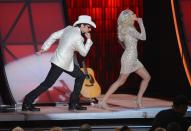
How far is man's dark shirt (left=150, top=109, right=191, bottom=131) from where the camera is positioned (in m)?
6.49

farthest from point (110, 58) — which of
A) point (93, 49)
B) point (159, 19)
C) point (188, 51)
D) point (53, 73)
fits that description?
point (53, 73)

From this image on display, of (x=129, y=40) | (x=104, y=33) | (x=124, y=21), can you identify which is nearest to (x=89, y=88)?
(x=129, y=40)

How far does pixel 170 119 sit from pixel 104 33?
7.69 metres

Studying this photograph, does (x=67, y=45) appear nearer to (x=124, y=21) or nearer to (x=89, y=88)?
(x=124, y=21)

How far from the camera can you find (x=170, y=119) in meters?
6.57

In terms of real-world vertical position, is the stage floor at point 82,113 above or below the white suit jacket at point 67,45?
below

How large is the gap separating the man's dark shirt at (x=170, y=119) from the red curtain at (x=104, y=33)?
24.2 feet

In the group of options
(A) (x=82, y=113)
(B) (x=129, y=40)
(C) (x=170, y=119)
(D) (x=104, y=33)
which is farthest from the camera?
(D) (x=104, y=33)

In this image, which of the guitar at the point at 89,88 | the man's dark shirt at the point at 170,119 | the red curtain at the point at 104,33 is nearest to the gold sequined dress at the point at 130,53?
the guitar at the point at 89,88

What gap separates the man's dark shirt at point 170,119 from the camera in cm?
649

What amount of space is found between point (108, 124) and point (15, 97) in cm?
196

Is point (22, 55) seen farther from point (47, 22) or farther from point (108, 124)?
point (108, 124)

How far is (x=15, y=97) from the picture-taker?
10883mm

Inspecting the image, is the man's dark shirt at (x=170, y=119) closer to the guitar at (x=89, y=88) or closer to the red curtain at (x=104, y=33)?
the guitar at (x=89, y=88)
